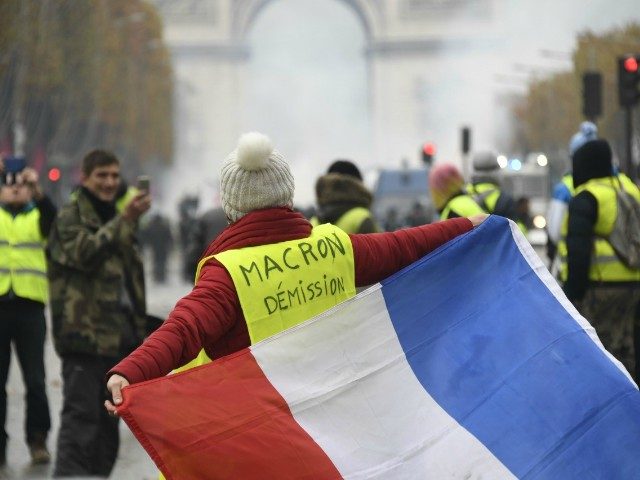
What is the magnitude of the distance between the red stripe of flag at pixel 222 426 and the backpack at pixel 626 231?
10.2 ft

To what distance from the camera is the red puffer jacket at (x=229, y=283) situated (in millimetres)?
4416

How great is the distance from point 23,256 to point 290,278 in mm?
4742

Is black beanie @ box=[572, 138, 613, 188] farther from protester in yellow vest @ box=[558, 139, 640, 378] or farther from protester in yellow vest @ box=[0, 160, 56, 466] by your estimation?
protester in yellow vest @ box=[0, 160, 56, 466]

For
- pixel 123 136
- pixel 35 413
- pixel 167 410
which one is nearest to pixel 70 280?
pixel 35 413

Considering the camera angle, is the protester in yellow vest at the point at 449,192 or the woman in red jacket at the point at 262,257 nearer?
the woman in red jacket at the point at 262,257

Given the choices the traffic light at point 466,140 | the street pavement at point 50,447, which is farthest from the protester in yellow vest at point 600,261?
the traffic light at point 466,140

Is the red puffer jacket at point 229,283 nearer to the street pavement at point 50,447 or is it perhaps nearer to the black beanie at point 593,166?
the black beanie at point 593,166

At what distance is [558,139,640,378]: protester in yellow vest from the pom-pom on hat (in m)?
1.27

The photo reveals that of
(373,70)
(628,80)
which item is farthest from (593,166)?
(373,70)

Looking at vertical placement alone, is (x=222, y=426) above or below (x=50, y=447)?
above

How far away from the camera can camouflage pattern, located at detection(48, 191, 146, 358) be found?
25.5 feet

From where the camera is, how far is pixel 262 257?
477cm

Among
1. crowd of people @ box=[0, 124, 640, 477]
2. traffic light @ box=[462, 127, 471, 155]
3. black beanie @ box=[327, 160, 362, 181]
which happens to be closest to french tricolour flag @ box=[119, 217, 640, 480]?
crowd of people @ box=[0, 124, 640, 477]

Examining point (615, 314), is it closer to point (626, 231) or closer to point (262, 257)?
point (626, 231)
